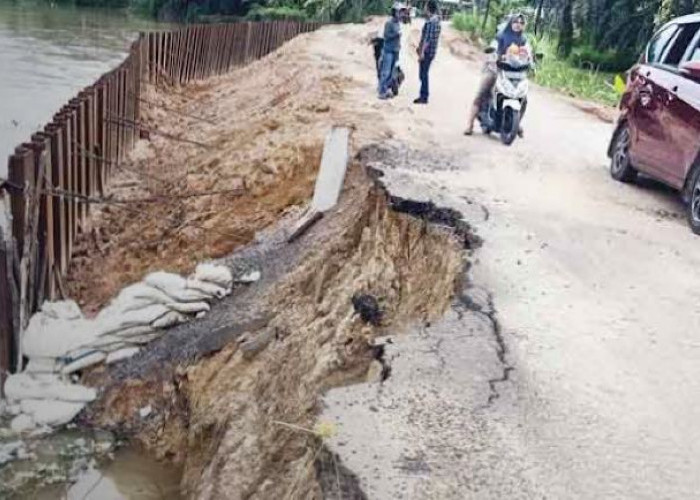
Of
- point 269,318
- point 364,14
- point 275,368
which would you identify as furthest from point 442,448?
point 364,14

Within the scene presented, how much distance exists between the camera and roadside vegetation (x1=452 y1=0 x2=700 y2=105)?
20.5 meters

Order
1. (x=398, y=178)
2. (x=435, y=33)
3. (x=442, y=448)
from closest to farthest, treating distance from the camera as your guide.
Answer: (x=442, y=448) < (x=398, y=178) < (x=435, y=33)

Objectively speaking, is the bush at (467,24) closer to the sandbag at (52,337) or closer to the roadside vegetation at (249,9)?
the roadside vegetation at (249,9)

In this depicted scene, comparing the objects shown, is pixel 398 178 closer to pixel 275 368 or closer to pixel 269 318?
pixel 269 318

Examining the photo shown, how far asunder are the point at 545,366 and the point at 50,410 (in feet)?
11.4

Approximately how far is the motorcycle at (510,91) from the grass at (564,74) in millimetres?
6177

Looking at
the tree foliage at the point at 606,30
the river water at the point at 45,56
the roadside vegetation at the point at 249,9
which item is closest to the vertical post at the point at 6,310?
the river water at the point at 45,56

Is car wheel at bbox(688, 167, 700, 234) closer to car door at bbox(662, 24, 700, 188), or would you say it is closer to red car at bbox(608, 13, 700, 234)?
red car at bbox(608, 13, 700, 234)

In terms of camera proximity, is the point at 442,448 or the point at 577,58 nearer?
the point at 442,448

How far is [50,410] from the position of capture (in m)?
5.90

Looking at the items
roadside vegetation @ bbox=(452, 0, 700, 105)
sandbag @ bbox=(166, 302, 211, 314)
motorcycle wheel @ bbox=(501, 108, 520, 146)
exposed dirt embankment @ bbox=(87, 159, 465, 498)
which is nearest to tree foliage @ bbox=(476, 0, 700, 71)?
roadside vegetation @ bbox=(452, 0, 700, 105)

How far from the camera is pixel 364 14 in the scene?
1330 inches

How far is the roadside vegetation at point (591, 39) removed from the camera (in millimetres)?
20469

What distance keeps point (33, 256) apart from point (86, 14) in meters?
39.8
